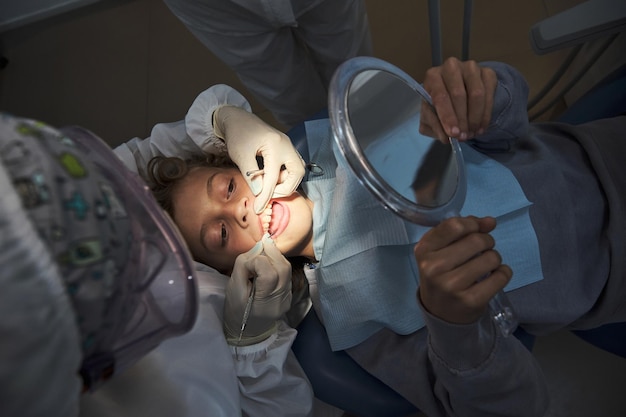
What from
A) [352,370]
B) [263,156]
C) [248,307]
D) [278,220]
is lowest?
[352,370]

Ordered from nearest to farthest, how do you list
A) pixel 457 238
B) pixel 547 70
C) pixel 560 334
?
pixel 457 238, pixel 560 334, pixel 547 70

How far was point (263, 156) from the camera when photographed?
92 centimetres

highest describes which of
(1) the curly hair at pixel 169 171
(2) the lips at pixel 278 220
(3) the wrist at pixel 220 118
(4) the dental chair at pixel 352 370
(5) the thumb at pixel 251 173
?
(3) the wrist at pixel 220 118

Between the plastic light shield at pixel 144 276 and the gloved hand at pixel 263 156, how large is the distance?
418mm

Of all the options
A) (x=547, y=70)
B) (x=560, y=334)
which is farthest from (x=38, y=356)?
(x=547, y=70)

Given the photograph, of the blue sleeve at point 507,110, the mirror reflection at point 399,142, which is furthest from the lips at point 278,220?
the blue sleeve at point 507,110

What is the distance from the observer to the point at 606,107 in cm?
98

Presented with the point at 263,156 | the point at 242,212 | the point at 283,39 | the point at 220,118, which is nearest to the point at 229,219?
the point at 242,212

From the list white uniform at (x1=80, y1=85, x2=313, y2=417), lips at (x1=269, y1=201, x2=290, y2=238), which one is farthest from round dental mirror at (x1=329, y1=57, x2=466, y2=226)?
white uniform at (x1=80, y1=85, x2=313, y2=417)

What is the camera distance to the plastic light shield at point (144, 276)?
431 mm

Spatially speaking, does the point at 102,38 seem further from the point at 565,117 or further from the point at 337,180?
the point at 565,117

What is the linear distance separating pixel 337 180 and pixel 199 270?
1.04 ft

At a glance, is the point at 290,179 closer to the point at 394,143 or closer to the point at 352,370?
the point at 394,143

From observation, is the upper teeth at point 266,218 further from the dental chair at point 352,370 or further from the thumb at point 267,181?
the dental chair at point 352,370
